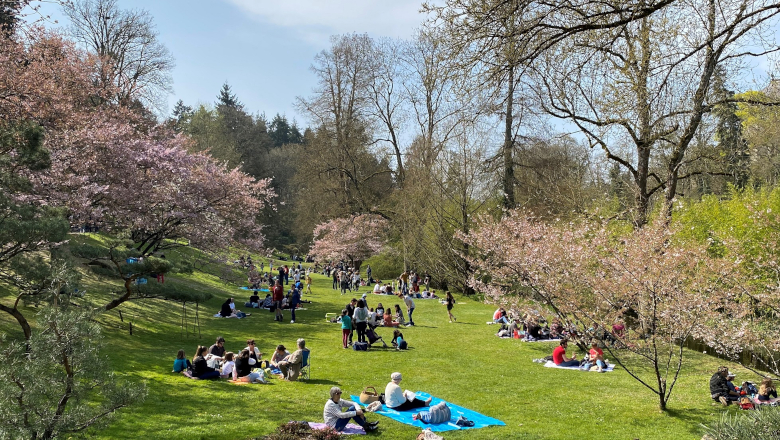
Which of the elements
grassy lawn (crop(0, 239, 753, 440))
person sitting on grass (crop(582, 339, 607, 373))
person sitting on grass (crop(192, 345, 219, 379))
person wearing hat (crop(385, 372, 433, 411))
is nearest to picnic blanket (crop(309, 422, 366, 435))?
grassy lawn (crop(0, 239, 753, 440))

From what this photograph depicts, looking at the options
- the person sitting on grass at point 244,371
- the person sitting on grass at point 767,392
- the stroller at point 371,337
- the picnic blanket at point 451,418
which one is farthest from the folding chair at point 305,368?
the person sitting on grass at point 767,392

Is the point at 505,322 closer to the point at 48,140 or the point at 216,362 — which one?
the point at 216,362

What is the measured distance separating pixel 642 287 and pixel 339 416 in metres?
6.22

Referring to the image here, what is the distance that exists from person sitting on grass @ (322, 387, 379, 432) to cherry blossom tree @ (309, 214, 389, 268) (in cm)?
3016

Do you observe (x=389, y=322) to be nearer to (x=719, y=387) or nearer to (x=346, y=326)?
(x=346, y=326)

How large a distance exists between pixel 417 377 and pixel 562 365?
4452 mm

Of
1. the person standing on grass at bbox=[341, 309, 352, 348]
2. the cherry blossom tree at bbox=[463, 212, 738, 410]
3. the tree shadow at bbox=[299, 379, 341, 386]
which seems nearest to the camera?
the cherry blossom tree at bbox=[463, 212, 738, 410]

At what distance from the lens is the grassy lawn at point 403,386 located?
902 cm

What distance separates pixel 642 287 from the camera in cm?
1028

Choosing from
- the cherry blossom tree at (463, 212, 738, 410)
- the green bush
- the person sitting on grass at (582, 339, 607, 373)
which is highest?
the cherry blossom tree at (463, 212, 738, 410)

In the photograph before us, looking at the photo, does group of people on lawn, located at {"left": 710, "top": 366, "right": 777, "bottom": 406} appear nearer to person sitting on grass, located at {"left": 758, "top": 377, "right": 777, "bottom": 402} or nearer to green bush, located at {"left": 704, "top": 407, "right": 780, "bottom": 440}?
person sitting on grass, located at {"left": 758, "top": 377, "right": 777, "bottom": 402}

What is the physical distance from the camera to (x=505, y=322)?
2050 cm

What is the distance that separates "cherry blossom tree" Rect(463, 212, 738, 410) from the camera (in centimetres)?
1008

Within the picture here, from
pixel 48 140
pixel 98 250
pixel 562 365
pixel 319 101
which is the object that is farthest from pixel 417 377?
pixel 319 101
